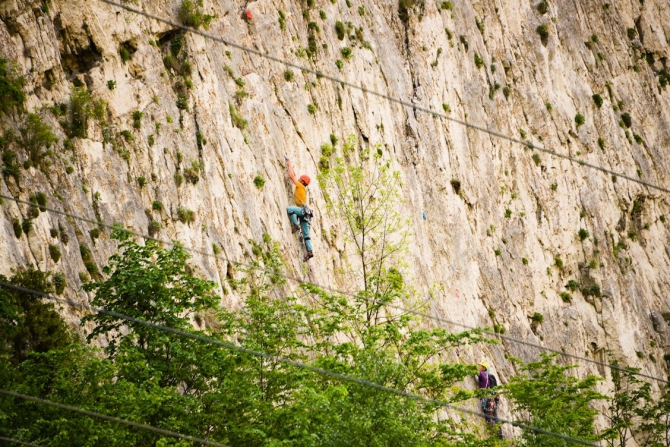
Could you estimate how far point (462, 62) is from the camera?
1804 inches

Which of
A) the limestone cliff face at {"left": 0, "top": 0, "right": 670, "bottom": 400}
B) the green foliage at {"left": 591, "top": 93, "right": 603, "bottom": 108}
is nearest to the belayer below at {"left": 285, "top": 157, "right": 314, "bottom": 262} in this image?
the limestone cliff face at {"left": 0, "top": 0, "right": 670, "bottom": 400}

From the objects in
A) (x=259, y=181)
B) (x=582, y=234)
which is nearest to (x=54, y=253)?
(x=259, y=181)

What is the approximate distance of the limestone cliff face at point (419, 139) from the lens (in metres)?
25.0

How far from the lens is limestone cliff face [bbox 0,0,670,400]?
82.1 ft

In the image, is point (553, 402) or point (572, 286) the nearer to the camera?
point (553, 402)

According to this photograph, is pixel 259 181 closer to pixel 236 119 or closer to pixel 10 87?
pixel 236 119

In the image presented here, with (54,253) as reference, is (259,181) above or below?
above

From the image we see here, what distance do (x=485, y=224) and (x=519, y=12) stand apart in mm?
15249

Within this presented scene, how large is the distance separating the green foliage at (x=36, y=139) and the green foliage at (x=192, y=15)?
8.31 metres

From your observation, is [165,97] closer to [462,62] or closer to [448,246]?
[448,246]

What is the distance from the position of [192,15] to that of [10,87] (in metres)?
8.80

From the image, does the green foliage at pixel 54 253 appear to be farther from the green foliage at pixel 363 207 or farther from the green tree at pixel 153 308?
the green foliage at pixel 363 207

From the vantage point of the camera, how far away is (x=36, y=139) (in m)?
22.5

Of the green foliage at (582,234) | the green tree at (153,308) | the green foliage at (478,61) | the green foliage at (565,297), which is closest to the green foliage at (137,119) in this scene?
the green tree at (153,308)
